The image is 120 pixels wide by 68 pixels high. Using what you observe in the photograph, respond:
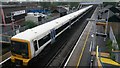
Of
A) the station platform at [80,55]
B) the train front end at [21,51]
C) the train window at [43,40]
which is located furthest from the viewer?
the station platform at [80,55]

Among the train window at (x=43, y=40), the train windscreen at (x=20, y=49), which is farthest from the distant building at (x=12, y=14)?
Answer: the train windscreen at (x=20, y=49)

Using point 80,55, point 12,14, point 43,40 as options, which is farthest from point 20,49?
point 12,14

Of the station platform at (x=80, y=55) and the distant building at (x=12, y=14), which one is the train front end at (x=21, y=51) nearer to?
the station platform at (x=80, y=55)

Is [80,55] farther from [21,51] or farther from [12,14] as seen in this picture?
[12,14]

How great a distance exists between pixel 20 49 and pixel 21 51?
7.1 inches

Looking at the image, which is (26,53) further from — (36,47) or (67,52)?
(67,52)

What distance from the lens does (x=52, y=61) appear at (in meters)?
14.4

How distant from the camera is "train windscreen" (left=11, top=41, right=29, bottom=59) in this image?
12039 mm

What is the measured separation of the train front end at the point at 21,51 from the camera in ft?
39.3

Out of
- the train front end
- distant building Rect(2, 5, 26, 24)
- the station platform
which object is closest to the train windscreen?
the train front end

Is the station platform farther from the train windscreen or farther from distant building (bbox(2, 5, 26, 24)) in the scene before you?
distant building (bbox(2, 5, 26, 24))

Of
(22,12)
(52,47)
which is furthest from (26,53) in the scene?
(22,12)

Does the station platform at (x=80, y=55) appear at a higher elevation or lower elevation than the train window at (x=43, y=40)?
lower

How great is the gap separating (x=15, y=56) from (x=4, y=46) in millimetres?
5846
